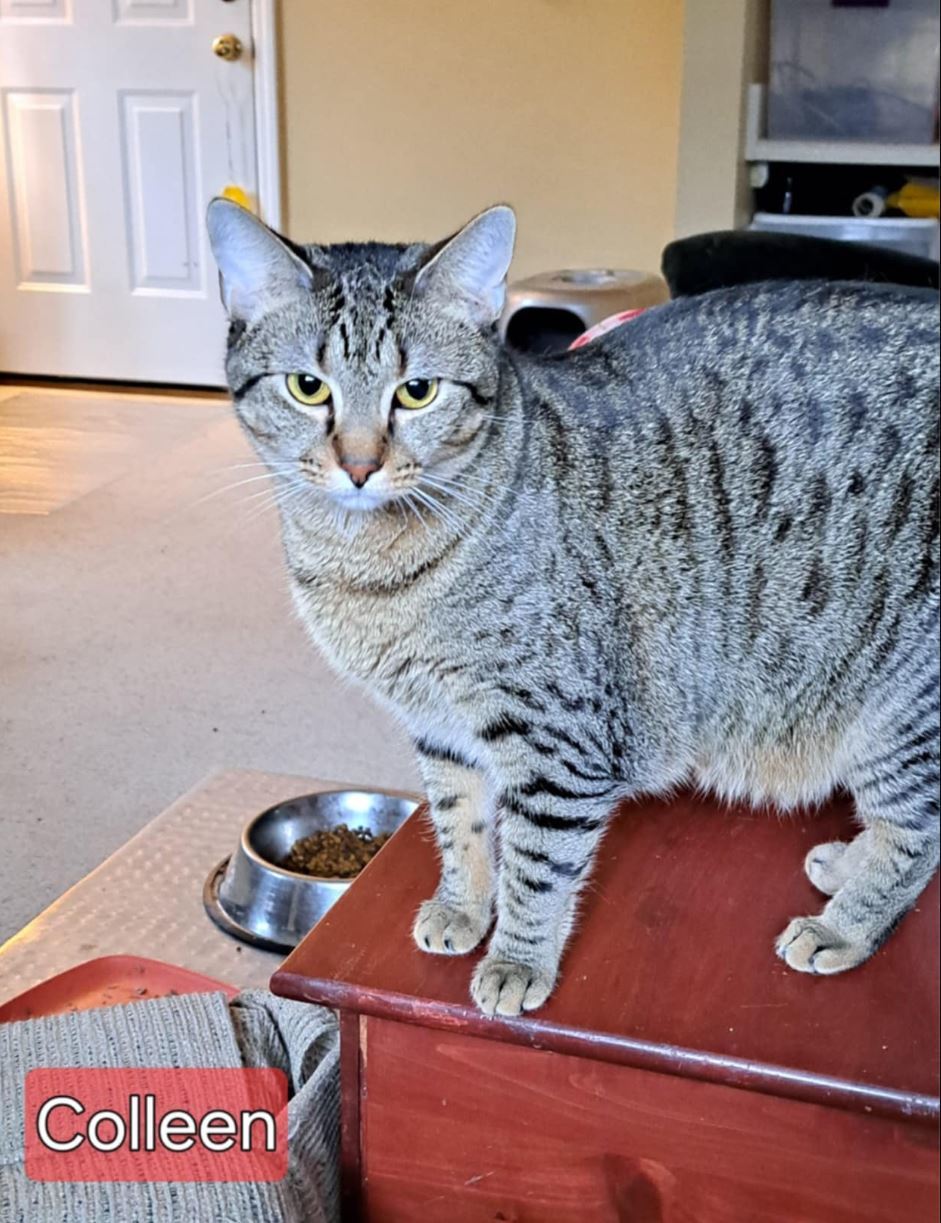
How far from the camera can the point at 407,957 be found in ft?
2.95

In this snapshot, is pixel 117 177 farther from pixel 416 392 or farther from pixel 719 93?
pixel 719 93

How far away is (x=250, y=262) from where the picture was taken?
3.01ft

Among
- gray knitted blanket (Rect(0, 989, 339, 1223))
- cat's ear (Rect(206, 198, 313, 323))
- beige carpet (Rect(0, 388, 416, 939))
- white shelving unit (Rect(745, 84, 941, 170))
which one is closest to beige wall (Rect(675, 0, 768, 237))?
white shelving unit (Rect(745, 84, 941, 170))

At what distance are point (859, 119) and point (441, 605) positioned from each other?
1.45 feet

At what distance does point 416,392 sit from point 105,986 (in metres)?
0.69

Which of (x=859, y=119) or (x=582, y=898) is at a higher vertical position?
(x=859, y=119)

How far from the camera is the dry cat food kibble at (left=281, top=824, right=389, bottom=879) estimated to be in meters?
1.49

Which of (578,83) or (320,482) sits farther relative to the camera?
(578,83)

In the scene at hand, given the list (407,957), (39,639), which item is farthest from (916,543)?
(39,639)

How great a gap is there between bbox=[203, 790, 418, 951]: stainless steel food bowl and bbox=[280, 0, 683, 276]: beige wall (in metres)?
0.76

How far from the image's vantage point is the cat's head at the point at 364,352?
0.90 metres

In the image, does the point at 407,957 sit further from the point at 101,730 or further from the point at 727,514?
the point at 101,730

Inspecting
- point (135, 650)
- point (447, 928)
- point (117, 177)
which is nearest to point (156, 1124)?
point (447, 928)

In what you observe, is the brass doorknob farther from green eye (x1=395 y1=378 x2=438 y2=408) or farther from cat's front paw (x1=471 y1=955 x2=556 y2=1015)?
cat's front paw (x1=471 y1=955 x2=556 y2=1015)
